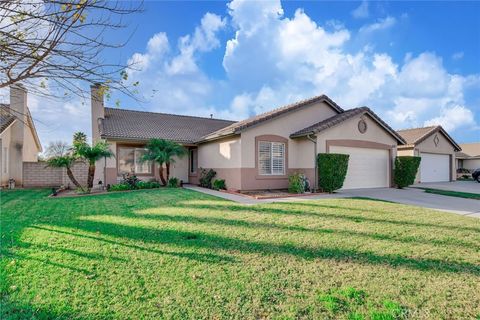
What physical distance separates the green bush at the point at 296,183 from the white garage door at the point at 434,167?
15.7m

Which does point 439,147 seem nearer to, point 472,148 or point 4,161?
point 472,148

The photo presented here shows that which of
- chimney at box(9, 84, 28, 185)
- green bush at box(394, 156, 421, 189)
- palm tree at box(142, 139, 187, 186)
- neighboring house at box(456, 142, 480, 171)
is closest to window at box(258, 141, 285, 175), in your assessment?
palm tree at box(142, 139, 187, 186)

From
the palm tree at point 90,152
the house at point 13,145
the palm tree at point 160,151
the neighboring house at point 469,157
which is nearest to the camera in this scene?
the palm tree at point 90,152

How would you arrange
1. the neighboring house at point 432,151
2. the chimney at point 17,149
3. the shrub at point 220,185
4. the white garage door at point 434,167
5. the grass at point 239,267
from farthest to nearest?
the white garage door at point 434,167 < the neighboring house at point 432,151 < the chimney at point 17,149 < the shrub at point 220,185 < the grass at point 239,267

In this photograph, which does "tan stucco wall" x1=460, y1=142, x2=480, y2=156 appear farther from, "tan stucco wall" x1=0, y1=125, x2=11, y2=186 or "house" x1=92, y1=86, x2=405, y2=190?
"tan stucco wall" x1=0, y1=125, x2=11, y2=186

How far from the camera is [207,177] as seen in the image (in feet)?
56.4

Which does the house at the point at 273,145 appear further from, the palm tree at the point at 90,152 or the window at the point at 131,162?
the palm tree at the point at 90,152

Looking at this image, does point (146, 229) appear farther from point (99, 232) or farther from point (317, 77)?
point (317, 77)

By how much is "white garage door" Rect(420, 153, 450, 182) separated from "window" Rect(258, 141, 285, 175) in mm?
15741

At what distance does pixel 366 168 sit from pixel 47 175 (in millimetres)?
21705

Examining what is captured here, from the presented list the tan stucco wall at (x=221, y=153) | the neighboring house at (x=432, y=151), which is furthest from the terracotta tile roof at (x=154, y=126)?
the neighboring house at (x=432, y=151)

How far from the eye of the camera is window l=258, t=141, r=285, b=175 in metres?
14.9

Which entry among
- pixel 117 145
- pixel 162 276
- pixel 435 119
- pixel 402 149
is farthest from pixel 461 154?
pixel 162 276

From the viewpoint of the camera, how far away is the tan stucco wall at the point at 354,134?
14.9 metres
